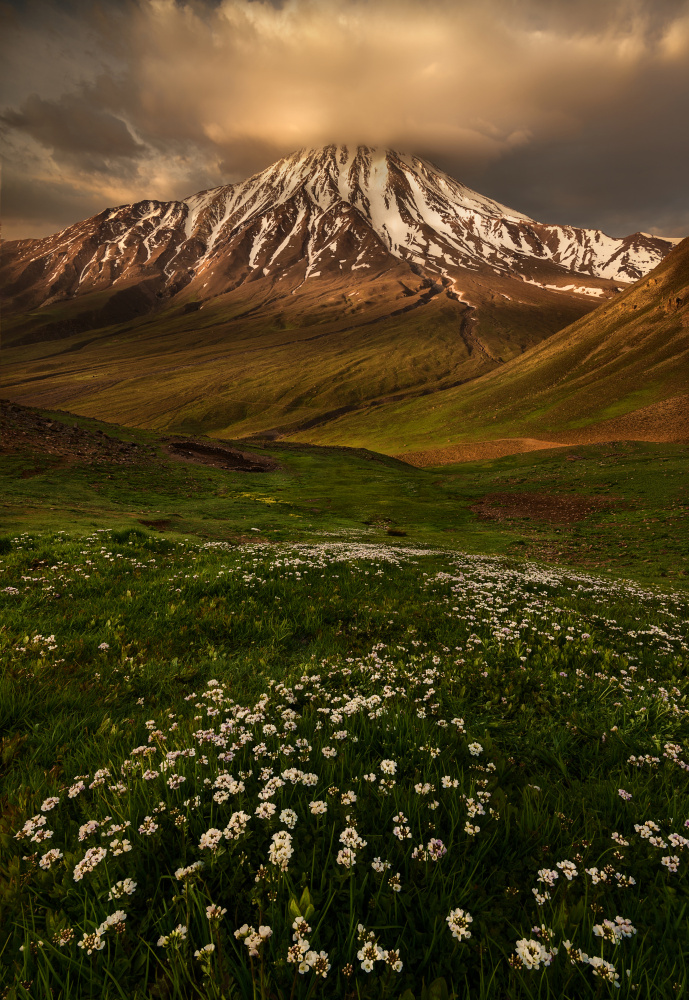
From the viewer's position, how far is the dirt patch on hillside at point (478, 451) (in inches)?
3932

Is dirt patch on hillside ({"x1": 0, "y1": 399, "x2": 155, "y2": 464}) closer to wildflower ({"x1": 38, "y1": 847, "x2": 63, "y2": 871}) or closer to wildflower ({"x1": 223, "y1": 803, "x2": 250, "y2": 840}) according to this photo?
wildflower ({"x1": 38, "y1": 847, "x2": 63, "y2": 871})

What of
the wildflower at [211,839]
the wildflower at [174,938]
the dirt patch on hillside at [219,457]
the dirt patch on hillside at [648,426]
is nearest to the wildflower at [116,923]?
the wildflower at [174,938]

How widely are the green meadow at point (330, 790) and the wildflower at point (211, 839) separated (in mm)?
40

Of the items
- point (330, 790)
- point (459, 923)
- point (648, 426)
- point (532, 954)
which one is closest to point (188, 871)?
point (330, 790)

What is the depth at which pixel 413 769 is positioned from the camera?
4.03 meters

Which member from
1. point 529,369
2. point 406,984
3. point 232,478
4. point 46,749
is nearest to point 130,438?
point 232,478

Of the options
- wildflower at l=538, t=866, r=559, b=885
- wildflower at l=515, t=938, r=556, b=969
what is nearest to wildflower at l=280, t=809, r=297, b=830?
wildflower at l=515, t=938, r=556, b=969

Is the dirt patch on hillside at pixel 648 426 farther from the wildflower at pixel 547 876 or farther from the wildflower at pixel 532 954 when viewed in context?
the wildflower at pixel 532 954

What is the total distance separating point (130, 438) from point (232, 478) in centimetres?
1647

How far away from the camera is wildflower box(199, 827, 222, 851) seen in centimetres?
291

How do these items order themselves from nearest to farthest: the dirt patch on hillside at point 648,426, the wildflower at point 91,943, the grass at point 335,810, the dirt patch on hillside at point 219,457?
the wildflower at point 91,943, the grass at point 335,810, the dirt patch on hillside at point 219,457, the dirt patch on hillside at point 648,426

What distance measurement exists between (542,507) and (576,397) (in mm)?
97205

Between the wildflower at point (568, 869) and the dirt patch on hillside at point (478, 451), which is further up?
the dirt patch on hillside at point (478, 451)

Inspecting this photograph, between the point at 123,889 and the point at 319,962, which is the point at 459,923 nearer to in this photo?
the point at 319,962
